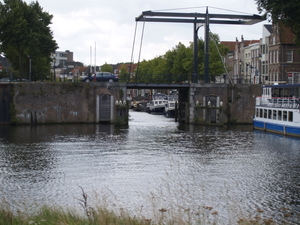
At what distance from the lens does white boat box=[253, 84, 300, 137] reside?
1563 inches

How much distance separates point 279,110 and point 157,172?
21844 millimetres

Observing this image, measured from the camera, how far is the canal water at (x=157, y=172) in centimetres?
1747

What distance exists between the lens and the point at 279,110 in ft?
139

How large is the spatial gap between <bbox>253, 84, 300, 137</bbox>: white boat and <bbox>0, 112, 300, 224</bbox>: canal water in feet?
4.97

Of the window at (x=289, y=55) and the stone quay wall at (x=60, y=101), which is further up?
the window at (x=289, y=55)

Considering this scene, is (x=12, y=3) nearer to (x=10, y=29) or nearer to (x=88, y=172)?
(x=10, y=29)

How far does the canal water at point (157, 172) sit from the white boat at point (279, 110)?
1516 mm

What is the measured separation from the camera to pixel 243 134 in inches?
1650

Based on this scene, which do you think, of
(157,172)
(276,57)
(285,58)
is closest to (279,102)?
(157,172)

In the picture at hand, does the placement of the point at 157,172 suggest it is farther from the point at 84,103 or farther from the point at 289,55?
the point at 289,55

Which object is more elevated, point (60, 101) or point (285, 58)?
point (285, 58)

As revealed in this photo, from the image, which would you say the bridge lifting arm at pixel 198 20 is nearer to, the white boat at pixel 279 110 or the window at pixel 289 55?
the white boat at pixel 279 110

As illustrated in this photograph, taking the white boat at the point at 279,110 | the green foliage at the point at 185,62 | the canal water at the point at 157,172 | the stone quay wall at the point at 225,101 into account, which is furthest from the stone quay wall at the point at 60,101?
the white boat at the point at 279,110

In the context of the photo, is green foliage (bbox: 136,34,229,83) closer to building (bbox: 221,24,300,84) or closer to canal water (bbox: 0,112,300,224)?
building (bbox: 221,24,300,84)
